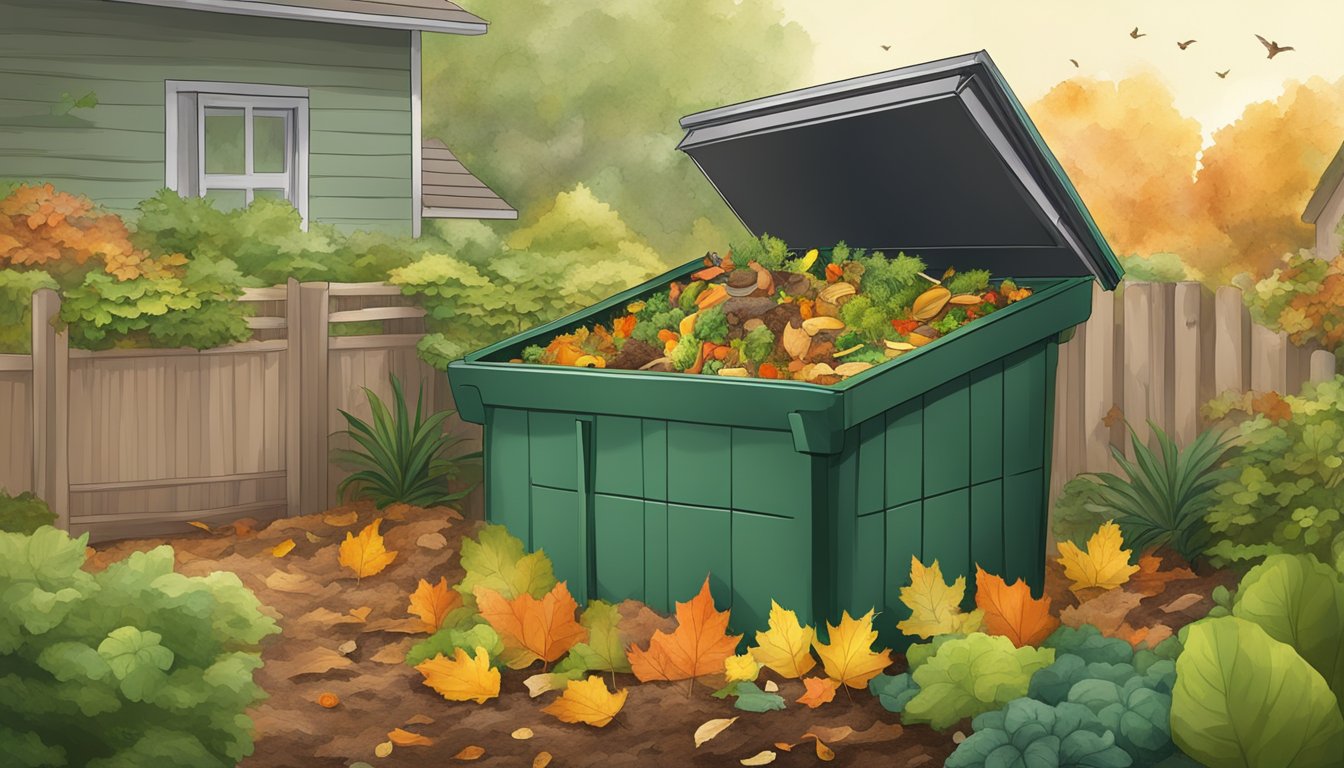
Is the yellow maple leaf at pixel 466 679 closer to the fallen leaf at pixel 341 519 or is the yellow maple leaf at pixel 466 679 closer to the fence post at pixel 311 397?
the fallen leaf at pixel 341 519

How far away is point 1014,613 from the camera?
3.72 meters

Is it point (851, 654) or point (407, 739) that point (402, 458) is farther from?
point (851, 654)

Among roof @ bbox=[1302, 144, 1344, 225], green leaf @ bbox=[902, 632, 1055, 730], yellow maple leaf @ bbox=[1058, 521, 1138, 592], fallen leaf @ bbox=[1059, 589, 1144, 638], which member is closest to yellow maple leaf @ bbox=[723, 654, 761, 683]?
green leaf @ bbox=[902, 632, 1055, 730]

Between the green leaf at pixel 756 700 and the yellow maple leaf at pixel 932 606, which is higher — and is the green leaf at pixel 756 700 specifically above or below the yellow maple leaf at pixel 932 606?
below

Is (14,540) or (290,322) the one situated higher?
(290,322)

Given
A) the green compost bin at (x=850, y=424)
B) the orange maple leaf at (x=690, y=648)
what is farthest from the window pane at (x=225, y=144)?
the orange maple leaf at (x=690, y=648)

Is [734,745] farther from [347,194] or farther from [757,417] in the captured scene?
[347,194]

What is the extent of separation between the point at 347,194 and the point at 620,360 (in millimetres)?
5399

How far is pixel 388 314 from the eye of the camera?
685 cm

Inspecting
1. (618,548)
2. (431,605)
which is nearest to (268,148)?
(431,605)

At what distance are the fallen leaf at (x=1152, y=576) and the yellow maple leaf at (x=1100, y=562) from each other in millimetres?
53

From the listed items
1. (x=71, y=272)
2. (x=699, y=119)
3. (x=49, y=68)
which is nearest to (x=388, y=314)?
(x=71, y=272)

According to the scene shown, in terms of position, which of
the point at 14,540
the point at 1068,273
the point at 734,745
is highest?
the point at 1068,273

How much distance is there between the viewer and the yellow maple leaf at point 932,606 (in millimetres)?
3713
